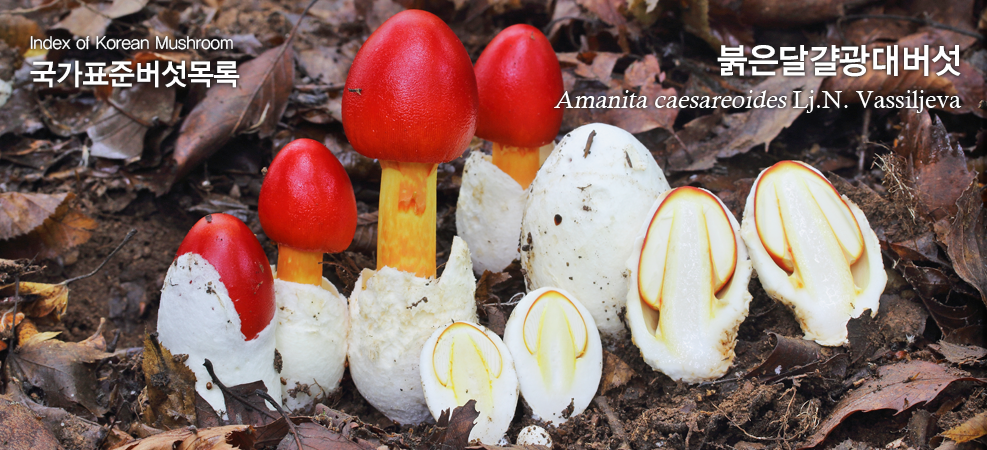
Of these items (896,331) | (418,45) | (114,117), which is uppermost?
(418,45)

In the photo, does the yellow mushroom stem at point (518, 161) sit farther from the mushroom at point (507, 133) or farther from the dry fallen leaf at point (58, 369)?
the dry fallen leaf at point (58, 369)

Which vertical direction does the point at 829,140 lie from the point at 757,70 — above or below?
below

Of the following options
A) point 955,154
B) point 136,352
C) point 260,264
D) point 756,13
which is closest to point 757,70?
point 756,13

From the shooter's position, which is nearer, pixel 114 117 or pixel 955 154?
pixel 955 154

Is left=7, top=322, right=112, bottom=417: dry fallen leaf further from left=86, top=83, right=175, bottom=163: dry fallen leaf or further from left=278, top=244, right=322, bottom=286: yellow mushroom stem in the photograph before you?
left=86, top=83, right=175, bottom=163: dry fallen leaf

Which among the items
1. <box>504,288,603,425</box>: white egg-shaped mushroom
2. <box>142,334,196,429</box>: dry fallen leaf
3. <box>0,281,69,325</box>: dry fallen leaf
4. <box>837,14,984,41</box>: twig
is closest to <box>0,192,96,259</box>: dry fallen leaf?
<box>0,281,69,325</box>: dry fallen leaf

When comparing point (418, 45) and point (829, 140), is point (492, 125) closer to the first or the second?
point (418, 45)

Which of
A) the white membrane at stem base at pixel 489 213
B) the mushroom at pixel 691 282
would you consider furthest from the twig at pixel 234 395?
the mushroom at pixel 691 282
